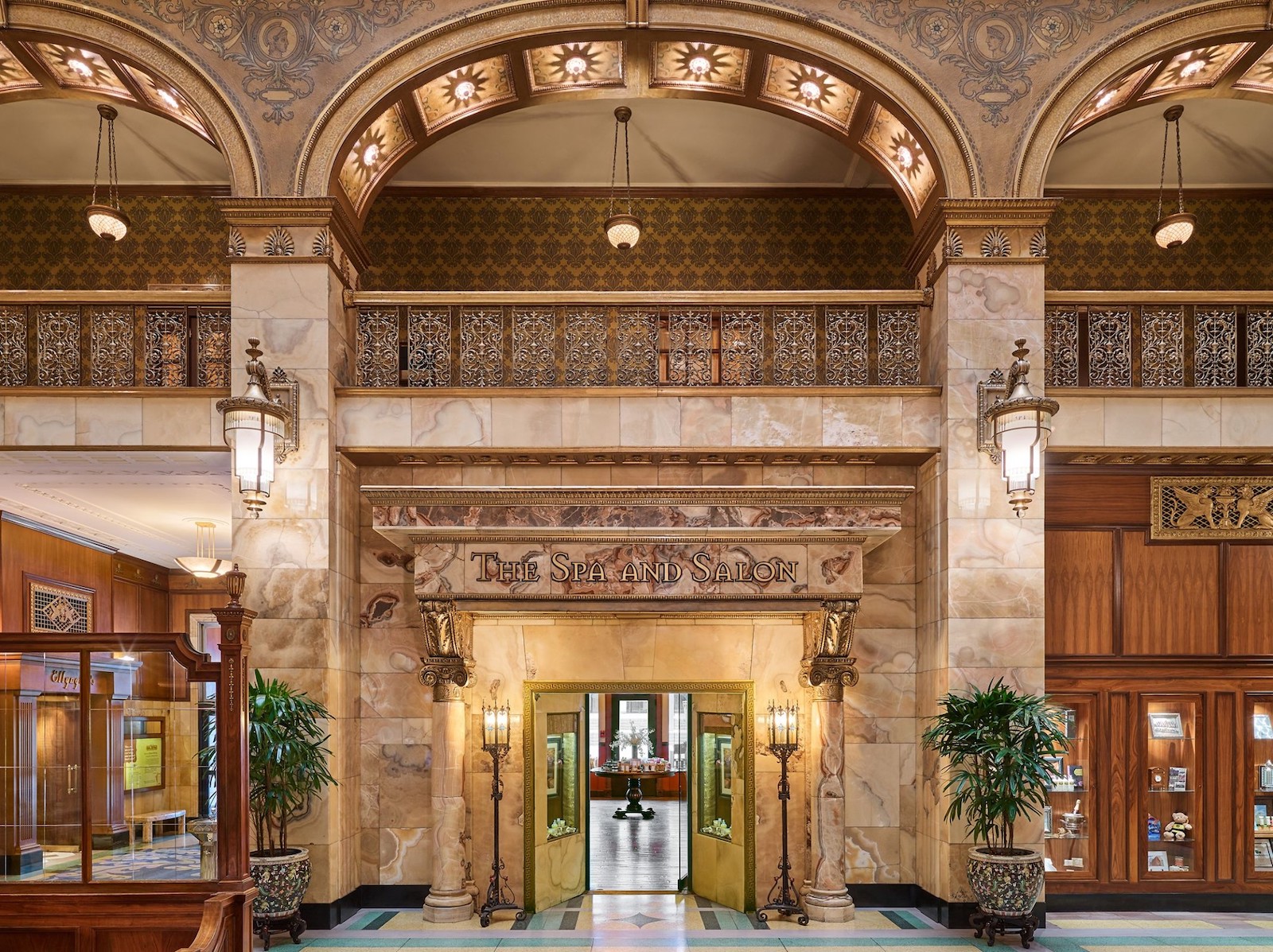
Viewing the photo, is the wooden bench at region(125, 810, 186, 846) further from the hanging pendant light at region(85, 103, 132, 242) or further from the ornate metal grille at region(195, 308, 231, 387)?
the hanging pendant light at region(85, 103, 132, 242)

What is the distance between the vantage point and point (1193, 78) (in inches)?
346

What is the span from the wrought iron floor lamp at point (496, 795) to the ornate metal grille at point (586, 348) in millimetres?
2817

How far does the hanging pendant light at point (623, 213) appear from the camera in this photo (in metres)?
9.02

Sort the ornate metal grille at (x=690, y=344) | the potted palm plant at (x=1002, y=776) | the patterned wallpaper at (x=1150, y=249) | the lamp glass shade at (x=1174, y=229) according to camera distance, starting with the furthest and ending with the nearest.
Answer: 1. the patterned wallpaper at (x=1150, y=249)
2. the lamp glass shade at (x=1174, y=229)
3. the ornate metal grille at (x=690, y=344)
4. the potted palm plant at (x=1002, y=776)

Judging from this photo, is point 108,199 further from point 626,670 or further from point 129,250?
point 626,670

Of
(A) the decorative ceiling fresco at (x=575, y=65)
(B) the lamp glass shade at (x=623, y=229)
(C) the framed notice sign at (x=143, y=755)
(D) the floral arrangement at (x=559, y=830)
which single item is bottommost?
(D) the floral arrangement at (x=559, y=830)

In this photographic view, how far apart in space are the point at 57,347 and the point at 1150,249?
10283mm

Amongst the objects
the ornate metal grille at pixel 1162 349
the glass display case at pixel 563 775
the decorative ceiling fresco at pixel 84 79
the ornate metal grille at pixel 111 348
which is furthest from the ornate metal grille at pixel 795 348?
the ornate metal grille at pixel 111 348

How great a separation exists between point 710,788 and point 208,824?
15.1 ft

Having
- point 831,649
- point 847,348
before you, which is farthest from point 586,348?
point 831,649

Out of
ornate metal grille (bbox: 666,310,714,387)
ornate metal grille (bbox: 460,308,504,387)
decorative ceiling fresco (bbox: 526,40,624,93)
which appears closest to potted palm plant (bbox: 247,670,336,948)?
ornate metal grille (bbox: 460,308,504,387)

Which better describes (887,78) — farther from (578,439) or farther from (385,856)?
(385,856)

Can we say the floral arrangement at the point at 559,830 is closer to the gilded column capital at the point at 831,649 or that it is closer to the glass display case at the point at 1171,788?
the gilded column capital at the point at 831,649

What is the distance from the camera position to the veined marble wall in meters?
8.49
